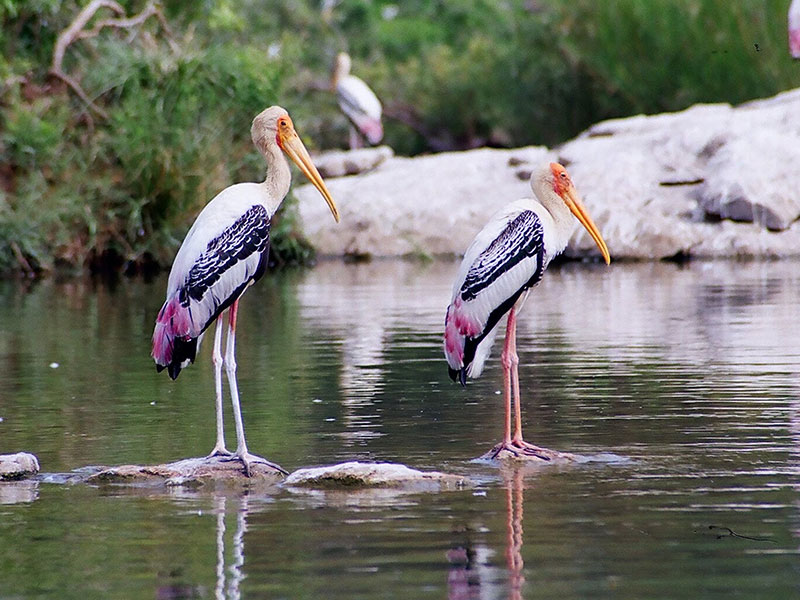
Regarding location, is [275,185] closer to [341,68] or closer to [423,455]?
[423,455]

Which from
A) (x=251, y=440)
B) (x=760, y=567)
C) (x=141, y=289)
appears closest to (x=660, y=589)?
(x=760, y=567)

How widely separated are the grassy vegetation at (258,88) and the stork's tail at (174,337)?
715 inches

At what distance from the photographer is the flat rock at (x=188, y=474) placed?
8734 millimetres

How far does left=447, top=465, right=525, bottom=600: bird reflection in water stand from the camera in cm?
621

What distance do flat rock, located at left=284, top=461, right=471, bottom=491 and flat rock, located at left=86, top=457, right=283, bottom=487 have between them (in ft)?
1.15

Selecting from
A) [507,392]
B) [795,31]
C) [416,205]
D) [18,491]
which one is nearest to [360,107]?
[416,205]

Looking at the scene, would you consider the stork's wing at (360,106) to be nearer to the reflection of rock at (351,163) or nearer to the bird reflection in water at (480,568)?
the reflection of rock at (351,163)

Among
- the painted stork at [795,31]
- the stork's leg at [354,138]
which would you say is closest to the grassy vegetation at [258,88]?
the stork's leg at [354,138]

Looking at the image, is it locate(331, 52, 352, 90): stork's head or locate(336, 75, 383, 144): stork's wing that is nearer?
locate(336, 75, 383, 144): stork's wing

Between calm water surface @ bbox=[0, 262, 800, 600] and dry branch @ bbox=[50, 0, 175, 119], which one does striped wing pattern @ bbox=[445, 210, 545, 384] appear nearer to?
calm water surface @ bbox=[0, 262, 800, 600]

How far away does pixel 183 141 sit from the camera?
27766 millimetres

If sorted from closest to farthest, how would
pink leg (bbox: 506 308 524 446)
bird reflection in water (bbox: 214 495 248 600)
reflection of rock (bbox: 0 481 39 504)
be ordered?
bird reflection in water (bbox: 214 495 248 600) → reflection of rock (bbox: 0 481 39 504) → pink leg (bbox: 506 308 524 446)

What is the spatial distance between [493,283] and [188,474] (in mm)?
1993

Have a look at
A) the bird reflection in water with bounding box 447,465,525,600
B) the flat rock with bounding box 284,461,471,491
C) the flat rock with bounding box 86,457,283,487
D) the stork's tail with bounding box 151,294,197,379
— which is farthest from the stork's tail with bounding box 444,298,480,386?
the bird reflection in water with bounding box 447,465,525,600
